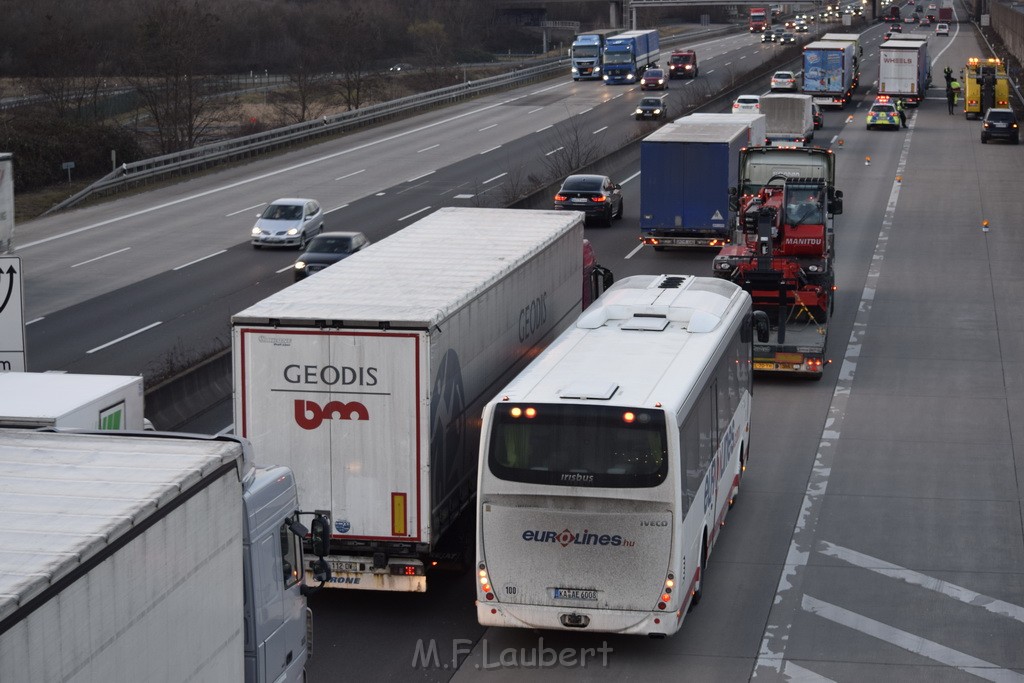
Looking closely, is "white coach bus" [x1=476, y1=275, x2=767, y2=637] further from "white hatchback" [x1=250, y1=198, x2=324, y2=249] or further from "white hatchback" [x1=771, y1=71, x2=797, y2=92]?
"white hatchback" [x1=771, y1=71, x2=797, y2=92]

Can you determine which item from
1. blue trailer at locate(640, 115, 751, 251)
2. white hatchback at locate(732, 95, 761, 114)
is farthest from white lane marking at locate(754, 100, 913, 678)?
white hatchback at locate(732, 95, 761, 114)

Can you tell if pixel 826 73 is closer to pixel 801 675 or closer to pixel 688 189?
pixel 688 189

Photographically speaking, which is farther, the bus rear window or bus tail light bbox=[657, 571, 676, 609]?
bus tail light bbox=[657, 571, 676, 609]

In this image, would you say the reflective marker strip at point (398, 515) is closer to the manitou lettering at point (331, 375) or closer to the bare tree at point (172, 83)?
the manitou lettering at point (331, 375)

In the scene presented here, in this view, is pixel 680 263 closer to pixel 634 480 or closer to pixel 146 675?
pixel 634 480

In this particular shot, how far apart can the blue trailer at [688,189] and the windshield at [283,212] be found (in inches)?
404

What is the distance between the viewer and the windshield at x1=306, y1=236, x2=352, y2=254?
35969 millimetres

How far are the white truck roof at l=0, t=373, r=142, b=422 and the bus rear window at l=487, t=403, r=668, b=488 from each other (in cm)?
396

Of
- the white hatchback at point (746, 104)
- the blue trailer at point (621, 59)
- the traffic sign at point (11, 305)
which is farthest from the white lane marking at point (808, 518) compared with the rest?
the blue trailer at point (621, 59)

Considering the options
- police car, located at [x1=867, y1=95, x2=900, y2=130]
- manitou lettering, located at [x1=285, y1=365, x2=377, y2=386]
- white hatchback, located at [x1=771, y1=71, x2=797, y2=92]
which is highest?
white hatchback, located at [x1=771, y1=71, x2=797, y2=92]

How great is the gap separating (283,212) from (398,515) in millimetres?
29227

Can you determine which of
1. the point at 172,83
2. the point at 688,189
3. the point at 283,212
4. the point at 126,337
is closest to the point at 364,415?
the point at 126,337

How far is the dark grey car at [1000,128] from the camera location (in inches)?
2569

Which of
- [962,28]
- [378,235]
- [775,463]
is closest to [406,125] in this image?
[378,235]
